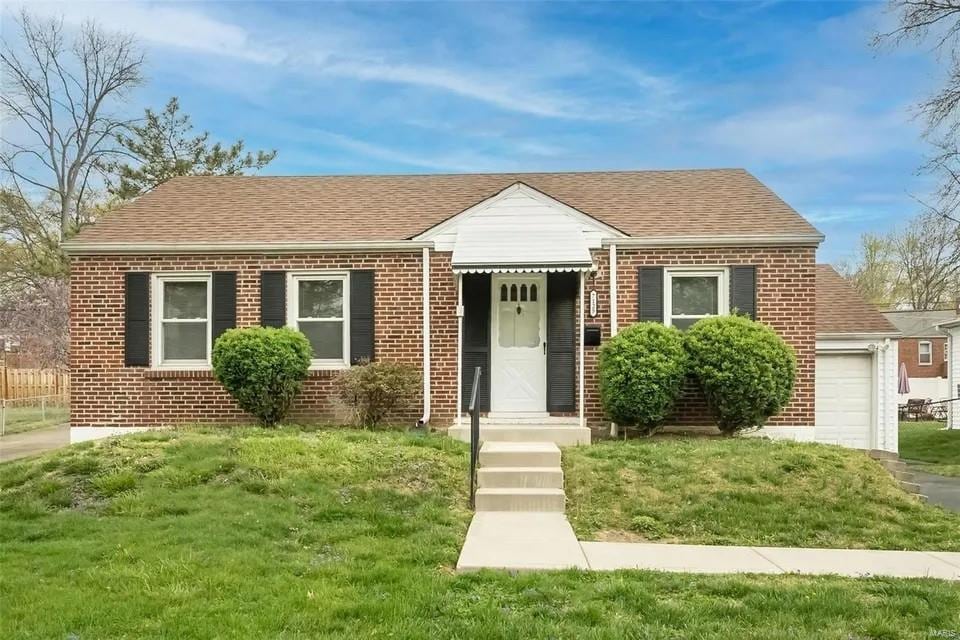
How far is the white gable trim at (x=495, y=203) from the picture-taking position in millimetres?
10977

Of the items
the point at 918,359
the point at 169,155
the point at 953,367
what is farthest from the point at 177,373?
the point at 918,359

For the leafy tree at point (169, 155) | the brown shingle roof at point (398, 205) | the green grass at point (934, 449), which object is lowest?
the green grass at point (934, 449)

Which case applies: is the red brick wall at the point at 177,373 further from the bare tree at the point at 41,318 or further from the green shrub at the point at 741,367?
the bare tree at the point at 41,318

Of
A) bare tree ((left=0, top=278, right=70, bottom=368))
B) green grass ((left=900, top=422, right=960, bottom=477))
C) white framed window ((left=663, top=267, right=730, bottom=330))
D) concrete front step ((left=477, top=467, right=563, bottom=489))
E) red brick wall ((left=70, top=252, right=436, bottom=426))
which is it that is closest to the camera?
concrete front step ((left=477, top=467, right=563, bottom=489))

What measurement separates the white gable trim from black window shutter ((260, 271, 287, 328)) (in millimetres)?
2328

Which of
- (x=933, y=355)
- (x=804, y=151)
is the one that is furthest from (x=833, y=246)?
(x=804, y=151)

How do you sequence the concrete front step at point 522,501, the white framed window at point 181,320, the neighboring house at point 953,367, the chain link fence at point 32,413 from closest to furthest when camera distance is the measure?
the concrete front step at point 522,501 < the white framed window at point 181,320 < the chain link fence at point 32,413 < the neighboring house at point 953,367

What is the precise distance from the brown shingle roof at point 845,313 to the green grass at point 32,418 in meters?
18.6

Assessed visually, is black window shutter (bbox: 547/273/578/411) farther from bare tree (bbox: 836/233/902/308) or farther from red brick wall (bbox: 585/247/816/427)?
bare tree (bbox: 836/233/902/308)

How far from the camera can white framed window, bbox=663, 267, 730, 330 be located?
1120cm

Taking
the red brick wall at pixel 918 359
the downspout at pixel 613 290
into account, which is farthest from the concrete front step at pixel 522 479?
the red brick wall at pixel 918 359

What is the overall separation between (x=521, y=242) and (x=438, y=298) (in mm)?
1685

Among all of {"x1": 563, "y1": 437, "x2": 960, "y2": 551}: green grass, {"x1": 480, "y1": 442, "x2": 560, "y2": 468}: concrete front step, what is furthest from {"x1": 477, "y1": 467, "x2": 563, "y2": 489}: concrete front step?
{"x1": 480, "y1": 442, "x2": 560, "y2": 468}: concrete front step

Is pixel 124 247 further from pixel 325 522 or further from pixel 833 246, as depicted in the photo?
pixel 833 246
